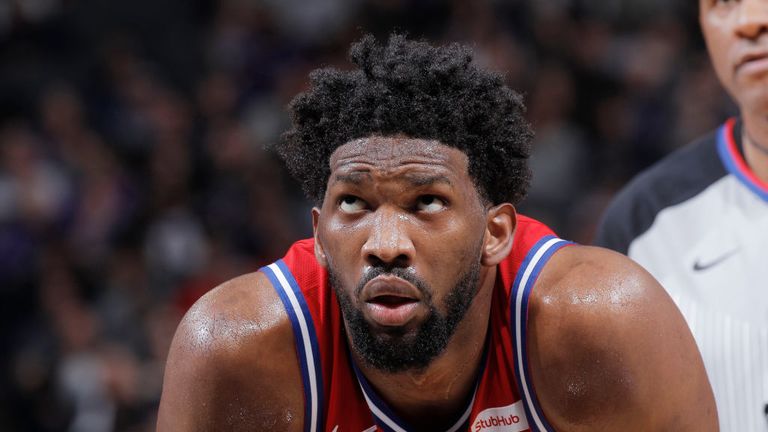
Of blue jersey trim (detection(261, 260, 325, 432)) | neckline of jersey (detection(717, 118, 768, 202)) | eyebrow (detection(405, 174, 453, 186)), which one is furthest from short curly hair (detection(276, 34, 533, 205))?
neckline of jersey (detection(717, 118, 768, 202))

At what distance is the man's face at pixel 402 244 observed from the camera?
2.45m

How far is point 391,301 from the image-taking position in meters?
2.47

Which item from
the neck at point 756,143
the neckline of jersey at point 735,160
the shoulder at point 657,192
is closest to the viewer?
the neck at point 756,143

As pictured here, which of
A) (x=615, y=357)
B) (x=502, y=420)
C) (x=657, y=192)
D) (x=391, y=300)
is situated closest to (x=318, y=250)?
(x=391, y=300)

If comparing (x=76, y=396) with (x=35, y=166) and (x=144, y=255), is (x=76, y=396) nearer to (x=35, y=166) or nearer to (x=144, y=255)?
(x=144, y=255)

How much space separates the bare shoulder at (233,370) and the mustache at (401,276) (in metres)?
0.29

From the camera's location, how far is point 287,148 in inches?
110

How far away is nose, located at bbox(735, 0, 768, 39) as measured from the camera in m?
3.17

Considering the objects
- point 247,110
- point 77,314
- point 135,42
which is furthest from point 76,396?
point 135,42

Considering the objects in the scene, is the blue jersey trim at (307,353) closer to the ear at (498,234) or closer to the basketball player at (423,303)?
the basketball player at (423,303)

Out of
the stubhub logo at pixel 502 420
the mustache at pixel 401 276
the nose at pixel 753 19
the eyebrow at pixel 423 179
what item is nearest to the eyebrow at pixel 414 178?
the eyebrow at pixel 423 179

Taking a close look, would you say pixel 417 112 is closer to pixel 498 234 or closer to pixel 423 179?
pixel 423 179

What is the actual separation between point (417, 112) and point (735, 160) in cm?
137

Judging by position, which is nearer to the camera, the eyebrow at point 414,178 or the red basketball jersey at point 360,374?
the eyebrow at point 414,178
